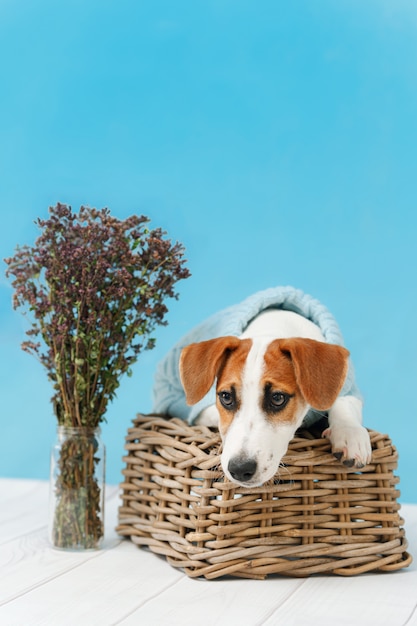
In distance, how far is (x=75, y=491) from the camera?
1.94 meters

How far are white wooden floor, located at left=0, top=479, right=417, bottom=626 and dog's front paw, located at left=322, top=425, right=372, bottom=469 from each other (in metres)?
0.24

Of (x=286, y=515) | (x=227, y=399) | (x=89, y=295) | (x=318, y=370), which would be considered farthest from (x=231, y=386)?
(x=89, y=295)

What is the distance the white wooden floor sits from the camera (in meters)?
1.46

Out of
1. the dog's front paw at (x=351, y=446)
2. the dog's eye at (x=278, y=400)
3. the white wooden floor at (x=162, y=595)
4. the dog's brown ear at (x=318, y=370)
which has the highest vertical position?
the dog's brown ear at (x=318, y=370)

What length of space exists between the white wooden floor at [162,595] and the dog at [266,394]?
0.71ft

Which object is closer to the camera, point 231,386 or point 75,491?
point 231,386

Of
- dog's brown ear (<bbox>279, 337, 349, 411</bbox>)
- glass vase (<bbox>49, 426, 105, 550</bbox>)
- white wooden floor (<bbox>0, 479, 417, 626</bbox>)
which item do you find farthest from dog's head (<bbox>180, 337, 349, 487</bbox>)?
glass vase (<bbox>49, 426, 105, 550</bbox>)

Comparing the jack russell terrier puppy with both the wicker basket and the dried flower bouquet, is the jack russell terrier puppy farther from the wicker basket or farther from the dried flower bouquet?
→ the dried flower bouquet

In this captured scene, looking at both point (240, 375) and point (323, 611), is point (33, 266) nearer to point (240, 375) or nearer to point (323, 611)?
point (240, 375)

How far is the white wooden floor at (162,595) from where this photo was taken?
4.78ft

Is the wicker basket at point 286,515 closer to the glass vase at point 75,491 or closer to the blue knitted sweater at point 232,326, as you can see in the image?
the glass vase at point 75,491

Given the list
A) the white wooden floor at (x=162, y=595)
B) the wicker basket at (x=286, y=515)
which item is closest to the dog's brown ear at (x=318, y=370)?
the wicker basket at (x=286, y=515)

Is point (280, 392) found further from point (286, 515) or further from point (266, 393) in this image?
point (286, 515)

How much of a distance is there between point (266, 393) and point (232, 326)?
1.61 ft
